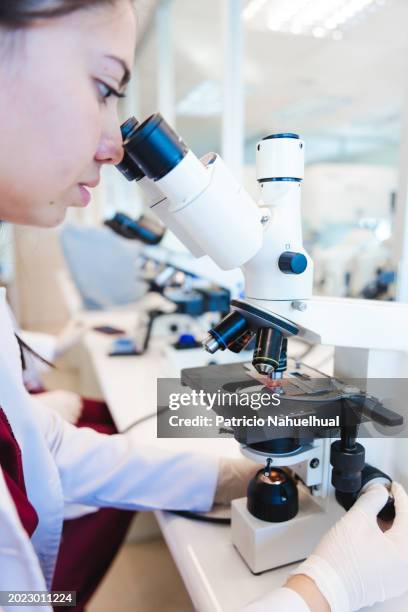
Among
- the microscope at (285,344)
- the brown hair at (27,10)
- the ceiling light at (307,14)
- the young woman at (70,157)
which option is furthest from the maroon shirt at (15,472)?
the ceiling light at (307,14)

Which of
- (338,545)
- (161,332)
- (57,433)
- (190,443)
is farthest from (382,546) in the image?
(161,332)

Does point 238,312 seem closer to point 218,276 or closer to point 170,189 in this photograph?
point 170,189

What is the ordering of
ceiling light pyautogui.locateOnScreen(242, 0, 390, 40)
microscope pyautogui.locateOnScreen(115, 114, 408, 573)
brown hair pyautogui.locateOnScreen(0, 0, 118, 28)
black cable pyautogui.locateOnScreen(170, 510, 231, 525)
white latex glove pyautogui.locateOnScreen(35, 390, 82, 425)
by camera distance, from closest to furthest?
brown hair pyautogui.locateOnScreen(0, 0, 118, 28) < microscope pyautogui.locateOnScreen(115, 114, 408, 573) < black cable pyautogui.locateOnScreen(170, 510, 231, 525) < white latex glove pyautogui.locateOnScreen(35, 390, 82, 425) < ceiling light pyautogui.locateOnScreen(242, 0, 390, 40)

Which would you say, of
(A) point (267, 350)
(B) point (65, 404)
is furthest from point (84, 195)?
(B) point (65, 404)

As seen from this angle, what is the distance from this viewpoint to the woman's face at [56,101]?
425 millimetres

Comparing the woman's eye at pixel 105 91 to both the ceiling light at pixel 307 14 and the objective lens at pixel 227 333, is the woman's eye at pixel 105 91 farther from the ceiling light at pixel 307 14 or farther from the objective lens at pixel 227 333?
the ceiling light at pixel 307 14

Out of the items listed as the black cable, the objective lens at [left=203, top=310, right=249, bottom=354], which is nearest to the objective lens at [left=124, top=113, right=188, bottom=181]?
the objective lens at [left=203, top=310, right=249, bottom=354]

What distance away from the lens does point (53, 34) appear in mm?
425

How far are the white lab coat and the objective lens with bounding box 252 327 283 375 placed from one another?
0.31 meters

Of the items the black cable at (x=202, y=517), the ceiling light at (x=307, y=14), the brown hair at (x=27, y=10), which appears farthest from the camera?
the ceiling light at (x=307, y=14)

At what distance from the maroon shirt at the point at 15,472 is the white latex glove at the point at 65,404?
0.62m

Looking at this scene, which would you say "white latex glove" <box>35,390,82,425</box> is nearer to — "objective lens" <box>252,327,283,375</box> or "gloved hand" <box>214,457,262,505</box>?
"gloved hand" <box>214,457,262,505</box>

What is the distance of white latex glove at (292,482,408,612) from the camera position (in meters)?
0.49

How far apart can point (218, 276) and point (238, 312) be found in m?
0.66
